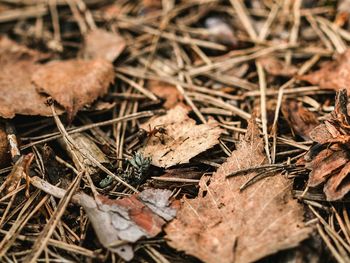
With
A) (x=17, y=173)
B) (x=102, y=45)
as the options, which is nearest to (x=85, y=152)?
(x=17, y=173)

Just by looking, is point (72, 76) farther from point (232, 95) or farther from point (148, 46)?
point (232, 95)

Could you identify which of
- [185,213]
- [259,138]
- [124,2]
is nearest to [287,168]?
[259,138]

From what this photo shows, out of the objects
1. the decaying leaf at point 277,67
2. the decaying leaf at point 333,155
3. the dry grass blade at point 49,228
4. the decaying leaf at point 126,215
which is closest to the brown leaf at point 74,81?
the dry grass blade at point 49,228

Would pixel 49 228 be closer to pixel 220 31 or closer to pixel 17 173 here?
pixel 17 173

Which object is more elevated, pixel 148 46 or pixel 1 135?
pixel 148 46

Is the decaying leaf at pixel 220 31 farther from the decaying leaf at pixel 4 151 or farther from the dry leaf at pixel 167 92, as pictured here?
the decaying leaf at pixel 4 151

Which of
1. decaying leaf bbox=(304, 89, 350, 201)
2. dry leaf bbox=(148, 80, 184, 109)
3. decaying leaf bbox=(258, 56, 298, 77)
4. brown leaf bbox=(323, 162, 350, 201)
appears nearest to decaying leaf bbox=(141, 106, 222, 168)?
dry leaf bbox=(148, 80, 184, 109)
